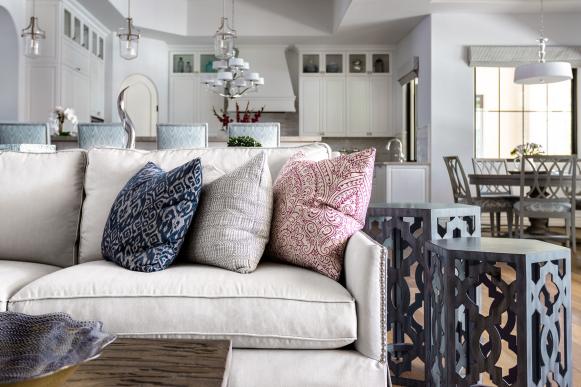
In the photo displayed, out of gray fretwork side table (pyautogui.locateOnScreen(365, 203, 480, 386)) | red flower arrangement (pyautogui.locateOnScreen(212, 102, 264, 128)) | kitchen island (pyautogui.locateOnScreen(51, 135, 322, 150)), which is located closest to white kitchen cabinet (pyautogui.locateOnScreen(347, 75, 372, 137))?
red flower arrangement (pyautogui.locateOnScreen(212, 102, 264, 128))

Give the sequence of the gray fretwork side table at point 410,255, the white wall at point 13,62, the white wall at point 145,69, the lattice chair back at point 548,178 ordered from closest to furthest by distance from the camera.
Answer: the gray fretwork side table at point 410,255, the lattice chair back at point 548,178, the white wall at point 13,62, the white wall at point 145,69

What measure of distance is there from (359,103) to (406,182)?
257 cm

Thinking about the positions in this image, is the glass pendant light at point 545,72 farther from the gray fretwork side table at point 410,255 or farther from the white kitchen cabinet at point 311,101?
the white kitchen cabinet at point 311,101

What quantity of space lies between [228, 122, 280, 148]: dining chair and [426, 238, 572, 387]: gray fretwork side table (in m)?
3.55

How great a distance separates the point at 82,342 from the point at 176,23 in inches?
336

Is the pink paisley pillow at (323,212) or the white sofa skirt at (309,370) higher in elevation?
the pink paisley pillow at (323,212)

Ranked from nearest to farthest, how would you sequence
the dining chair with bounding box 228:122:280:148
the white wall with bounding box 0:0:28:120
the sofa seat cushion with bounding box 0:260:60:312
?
the sofa seat cushion with bounding box 0:260:60:312, the dining chair with bounding box 228:122:280:148, the white wall with bounding box 0:0:28:120

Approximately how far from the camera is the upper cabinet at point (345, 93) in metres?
9.35

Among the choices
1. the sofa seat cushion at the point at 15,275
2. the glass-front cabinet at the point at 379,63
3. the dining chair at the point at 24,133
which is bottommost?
the sofa seat cushion at the point at 15,275

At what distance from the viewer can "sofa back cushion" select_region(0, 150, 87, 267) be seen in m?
2.14

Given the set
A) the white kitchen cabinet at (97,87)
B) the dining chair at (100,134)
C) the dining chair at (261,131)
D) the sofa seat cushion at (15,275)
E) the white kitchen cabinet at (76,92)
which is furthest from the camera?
the white kitchen cabinet at (97,87)

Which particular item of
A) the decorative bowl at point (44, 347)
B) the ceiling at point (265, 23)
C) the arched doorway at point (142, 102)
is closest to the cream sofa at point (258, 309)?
the decorative bowl at point (44, 347)

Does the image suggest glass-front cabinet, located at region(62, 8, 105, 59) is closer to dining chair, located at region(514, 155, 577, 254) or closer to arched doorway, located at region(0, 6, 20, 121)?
arched doorway, located at region(0, 6, 20, 121)

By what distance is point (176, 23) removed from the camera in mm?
8672
